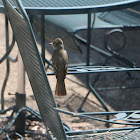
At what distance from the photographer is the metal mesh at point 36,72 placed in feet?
4.89

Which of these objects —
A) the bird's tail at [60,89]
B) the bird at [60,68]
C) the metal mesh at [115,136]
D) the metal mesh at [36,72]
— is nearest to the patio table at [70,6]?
the bird at [60,68]

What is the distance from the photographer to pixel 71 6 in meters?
2.75

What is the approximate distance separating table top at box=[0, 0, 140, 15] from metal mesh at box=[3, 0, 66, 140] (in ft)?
2.73

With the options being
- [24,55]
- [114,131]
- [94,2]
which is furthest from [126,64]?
[24,55]

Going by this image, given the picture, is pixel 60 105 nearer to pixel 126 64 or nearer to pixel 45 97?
pixel 126 64

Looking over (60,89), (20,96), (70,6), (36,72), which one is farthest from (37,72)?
(20,96)

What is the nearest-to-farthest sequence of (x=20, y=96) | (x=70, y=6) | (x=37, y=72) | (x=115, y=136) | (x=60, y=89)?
(x=37, y=72) → (x=115, y=136) → (x=60, y=89) → (x=70, y=6) → (x=20, y=96)

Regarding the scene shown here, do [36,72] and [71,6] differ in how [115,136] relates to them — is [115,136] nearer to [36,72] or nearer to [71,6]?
[36,72]

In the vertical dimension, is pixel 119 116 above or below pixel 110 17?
below

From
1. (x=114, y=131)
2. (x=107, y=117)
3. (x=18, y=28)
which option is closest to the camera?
(x=18, y=28)

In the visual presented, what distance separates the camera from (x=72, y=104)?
13.6ft

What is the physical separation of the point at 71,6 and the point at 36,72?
1.23 m

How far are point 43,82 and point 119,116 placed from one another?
1.65ft

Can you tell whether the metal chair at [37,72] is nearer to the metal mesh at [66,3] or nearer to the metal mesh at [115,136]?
the metal mesh at [115,136]
